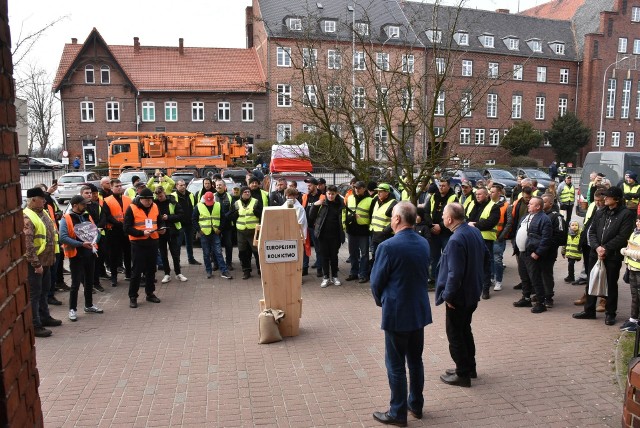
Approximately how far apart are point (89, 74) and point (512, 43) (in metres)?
39.6

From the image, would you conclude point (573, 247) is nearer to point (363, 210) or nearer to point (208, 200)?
point (363, 210)

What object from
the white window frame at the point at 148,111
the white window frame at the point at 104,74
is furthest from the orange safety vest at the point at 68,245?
the white window frame at the point at 104,74

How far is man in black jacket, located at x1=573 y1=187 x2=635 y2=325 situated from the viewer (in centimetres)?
739

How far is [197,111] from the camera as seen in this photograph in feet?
151

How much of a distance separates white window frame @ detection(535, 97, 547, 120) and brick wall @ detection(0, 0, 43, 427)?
57.4m

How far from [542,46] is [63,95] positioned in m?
45.4

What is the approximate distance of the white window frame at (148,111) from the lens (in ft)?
148

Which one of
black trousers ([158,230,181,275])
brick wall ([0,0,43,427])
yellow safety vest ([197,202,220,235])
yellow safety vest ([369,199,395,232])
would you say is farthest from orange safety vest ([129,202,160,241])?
brick wall ([0,0,43,427])

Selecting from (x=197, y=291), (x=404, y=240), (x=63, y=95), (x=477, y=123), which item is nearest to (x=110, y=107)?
(x=63, y=95)

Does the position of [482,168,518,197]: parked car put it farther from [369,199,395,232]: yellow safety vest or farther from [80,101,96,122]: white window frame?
[80,101,96,122]: white window frame

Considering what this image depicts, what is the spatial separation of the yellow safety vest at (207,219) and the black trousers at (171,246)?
Answer: 63 cm

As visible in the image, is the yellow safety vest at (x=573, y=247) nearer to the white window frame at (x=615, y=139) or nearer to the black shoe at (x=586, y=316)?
the black shoe at (x=586, y=316)

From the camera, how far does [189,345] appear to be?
695 centimetres

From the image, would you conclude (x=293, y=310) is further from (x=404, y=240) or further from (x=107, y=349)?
(x=404, y=240)
